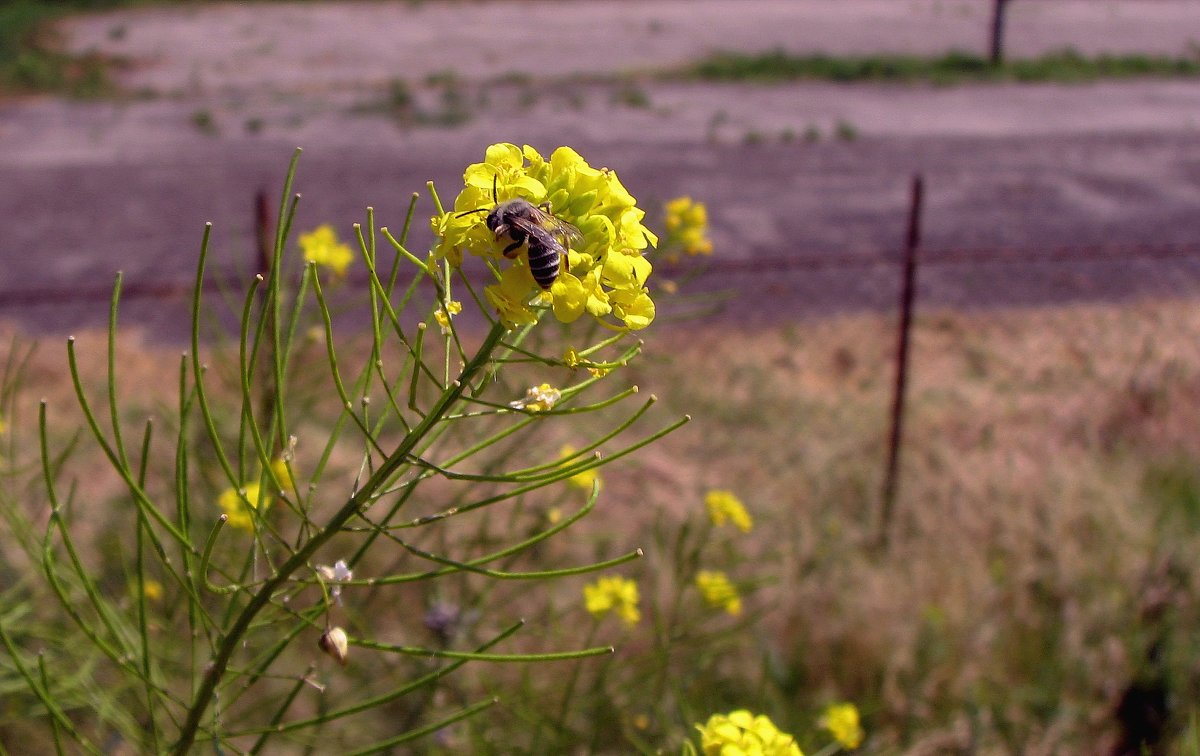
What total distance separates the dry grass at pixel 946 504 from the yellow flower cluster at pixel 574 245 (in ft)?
4.04

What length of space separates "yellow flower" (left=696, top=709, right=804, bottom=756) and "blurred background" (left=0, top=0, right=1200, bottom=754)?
1.08 metres

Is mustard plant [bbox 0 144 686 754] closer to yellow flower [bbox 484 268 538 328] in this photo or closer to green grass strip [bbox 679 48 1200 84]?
yellow flower [bbox 484 268 538 328]

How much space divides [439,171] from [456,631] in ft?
27.9

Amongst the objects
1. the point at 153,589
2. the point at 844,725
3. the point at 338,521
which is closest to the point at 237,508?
the point at 153,589

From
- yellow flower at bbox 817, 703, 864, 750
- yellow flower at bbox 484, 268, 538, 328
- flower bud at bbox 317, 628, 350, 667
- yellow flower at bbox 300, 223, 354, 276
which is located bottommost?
yellow flower at bbox 817, 703, 864, 750

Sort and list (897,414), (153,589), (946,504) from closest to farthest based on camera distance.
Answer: (153,589)
(897,414)
(946,504)

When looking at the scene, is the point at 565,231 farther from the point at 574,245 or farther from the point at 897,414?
the point at 897,414

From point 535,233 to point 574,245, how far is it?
0.05 meters

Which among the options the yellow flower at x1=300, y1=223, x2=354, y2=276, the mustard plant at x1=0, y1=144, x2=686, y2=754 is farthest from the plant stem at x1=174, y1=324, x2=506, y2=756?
the yellow flower at x1=300, y1=223, x2=354, y2=276

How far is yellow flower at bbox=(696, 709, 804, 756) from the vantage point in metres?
1.33

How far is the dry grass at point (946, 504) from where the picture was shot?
339 centimetres

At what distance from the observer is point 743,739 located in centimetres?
135

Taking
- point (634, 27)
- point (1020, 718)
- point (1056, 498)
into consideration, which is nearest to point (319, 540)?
point (1020, 718)

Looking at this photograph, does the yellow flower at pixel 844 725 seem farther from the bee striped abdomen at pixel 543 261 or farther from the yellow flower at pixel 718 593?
the bee striped abdomen at pixel 543 261
